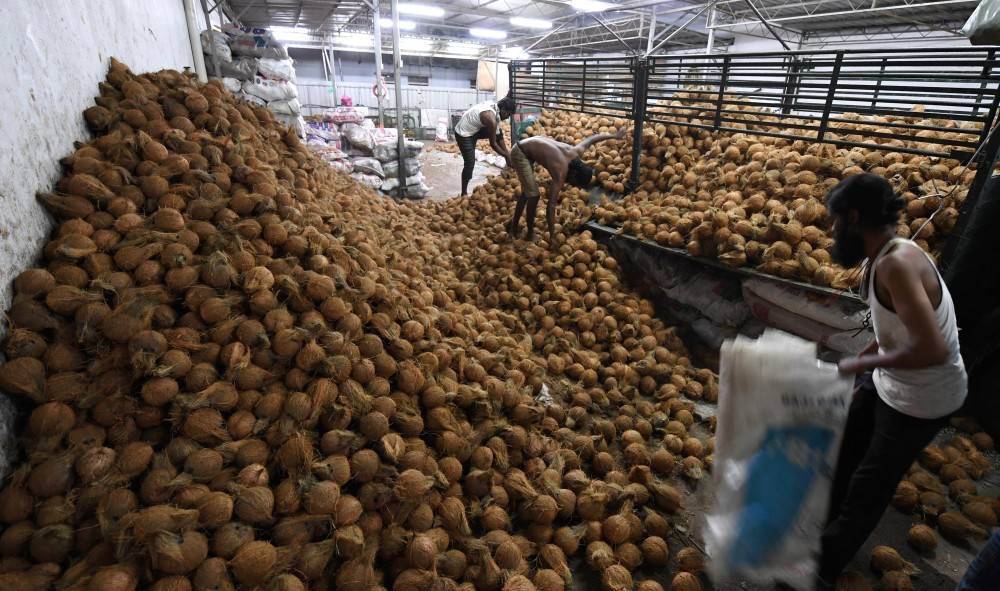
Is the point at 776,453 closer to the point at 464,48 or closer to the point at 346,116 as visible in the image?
the point at 346,116

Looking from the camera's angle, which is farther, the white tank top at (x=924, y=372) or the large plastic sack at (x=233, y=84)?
the large plastic sack at (x=233, y=84)

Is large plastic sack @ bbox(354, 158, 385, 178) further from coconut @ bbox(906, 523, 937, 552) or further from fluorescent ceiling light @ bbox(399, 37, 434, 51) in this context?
fluorescent ceiling light @ bbox(399, 37, 434, 51)

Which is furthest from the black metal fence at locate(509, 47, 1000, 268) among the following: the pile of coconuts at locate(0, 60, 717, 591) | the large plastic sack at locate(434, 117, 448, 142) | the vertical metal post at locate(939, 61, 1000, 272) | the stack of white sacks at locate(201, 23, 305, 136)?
the large plastic sack at locate(434, 117, 448, 142)

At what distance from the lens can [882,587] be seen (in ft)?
6.75

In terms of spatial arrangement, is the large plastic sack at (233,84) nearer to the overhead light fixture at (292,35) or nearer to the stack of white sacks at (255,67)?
the stack of white sacks at (255,67)

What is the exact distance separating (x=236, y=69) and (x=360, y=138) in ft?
7.91

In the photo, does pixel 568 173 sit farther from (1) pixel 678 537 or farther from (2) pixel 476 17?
(2) pixel 476 17

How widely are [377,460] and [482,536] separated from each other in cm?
56

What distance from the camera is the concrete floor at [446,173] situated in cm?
968

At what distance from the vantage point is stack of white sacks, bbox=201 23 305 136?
6.29m

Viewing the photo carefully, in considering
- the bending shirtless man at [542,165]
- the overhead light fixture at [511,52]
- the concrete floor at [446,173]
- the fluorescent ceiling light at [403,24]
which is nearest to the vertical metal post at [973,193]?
the bending shirtless man at [542,165]

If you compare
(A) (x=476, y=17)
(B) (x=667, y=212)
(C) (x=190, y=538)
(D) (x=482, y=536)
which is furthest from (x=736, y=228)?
(A) (x=476, y=17)

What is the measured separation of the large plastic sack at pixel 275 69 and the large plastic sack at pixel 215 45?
45 centimetres

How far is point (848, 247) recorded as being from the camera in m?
1.80
